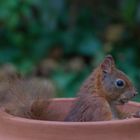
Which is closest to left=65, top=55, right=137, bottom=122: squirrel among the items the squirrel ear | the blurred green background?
the squirrel ear

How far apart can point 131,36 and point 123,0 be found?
20cm

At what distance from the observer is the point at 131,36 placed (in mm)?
4262

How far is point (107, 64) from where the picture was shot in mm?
2072

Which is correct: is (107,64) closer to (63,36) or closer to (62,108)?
(62,108)

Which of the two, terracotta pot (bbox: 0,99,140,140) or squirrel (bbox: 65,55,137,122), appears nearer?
terracotta pot (bbox: 0,99,140,140)

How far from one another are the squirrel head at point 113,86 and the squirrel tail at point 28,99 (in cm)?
15

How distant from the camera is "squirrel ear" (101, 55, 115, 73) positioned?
2.07 meters

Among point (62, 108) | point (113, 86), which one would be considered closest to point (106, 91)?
point (113, 86)

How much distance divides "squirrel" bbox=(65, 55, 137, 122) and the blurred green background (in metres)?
1.86

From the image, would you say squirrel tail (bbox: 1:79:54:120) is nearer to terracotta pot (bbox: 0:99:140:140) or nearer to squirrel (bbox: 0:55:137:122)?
squirrel (bbox: 0:55:137:122)

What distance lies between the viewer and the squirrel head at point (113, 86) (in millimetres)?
2084

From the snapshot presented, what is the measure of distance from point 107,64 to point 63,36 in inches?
91.4

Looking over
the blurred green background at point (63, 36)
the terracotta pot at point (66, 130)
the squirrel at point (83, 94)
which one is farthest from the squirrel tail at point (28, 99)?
the blurred green background at point (63, 36)

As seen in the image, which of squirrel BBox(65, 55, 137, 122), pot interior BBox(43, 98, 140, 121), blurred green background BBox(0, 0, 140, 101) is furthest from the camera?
blurred green background BBox(0, 0, 140, 101)
